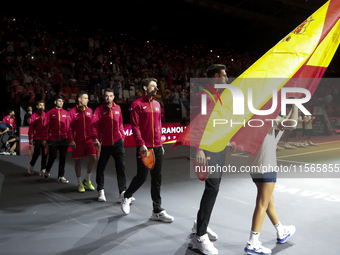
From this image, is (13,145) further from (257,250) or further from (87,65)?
(257,250)

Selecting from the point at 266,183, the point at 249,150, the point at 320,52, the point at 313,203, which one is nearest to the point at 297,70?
the point at 320,52

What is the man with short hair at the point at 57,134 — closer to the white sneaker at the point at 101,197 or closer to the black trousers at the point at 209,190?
the white sneaker at the point at 101,197

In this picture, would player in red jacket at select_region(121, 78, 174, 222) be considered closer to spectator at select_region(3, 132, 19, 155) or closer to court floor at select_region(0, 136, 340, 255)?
court floor at select_region(0, 136, 340, 255)

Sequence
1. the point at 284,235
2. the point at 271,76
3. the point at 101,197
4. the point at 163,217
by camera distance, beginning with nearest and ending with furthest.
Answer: the point at 271,76
the point at 284,235
the point at 163,217
the point at 101,197

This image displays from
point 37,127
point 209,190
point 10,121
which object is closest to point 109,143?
point 209,190

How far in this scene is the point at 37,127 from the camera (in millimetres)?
6984

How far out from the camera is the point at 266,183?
3.06m

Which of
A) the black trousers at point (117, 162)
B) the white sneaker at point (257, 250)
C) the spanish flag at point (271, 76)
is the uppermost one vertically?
the spanish flag at point (271, 76)

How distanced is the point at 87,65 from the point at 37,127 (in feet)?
31.0

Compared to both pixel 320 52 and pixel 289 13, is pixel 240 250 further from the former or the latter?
pixel 289 13

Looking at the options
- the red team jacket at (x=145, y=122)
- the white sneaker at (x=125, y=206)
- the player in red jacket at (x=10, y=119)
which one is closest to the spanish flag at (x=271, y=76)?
the red team jacket at (x=145, y=122)

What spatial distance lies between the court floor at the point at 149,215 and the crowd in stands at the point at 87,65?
6.88 meters

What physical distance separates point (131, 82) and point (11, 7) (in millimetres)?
8415

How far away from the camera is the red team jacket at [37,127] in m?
6.93
